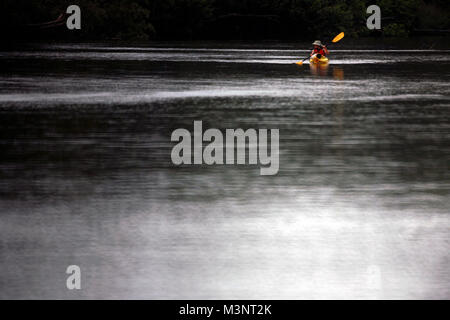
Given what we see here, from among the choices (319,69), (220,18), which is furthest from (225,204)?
(220,18)

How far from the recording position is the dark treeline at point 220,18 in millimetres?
72812

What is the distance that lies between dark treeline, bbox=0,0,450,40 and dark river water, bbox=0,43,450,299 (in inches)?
2148

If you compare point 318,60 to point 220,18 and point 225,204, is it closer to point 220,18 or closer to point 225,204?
point 225,204

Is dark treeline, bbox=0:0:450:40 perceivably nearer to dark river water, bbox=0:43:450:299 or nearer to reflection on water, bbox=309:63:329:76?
reflection on water, bbox=309:63:329:76

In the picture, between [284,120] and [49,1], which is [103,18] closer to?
[49,1]

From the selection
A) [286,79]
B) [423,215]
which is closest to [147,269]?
[423,215]

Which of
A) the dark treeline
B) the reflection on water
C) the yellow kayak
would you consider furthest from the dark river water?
the dark treeline

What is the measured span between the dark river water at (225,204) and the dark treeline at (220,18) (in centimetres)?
5455

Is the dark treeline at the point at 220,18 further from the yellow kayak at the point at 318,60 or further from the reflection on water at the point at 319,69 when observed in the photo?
the reflection on water at the point at 319,69

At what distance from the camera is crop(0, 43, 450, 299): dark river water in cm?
672

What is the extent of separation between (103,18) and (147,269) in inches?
2777

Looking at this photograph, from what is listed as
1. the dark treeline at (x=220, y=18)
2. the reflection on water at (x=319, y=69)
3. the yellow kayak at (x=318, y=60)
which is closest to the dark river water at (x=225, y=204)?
the reflection on water at (x=319, y=69)

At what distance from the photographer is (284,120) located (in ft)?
52.9

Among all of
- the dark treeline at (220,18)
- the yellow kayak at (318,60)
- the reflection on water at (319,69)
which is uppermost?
the dark treeline at (220,18)
